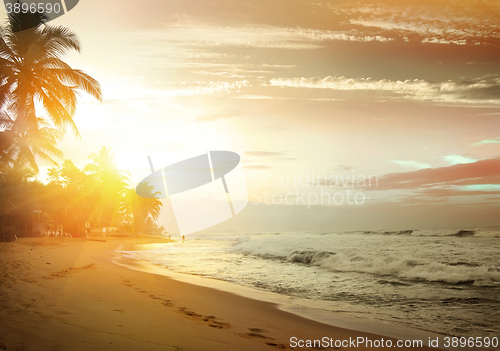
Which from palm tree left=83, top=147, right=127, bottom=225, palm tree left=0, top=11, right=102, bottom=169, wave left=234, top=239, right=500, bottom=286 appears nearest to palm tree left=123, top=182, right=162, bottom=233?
palm tree left=83, top=147, right=127, bottom=225

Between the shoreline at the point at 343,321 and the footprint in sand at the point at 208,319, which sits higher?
the footprint in sand at the point at 208,319

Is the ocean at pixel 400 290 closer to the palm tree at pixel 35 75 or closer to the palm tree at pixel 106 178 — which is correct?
the palm tree at pixel 35 75

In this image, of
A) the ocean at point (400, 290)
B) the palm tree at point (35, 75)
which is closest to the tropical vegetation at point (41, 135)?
the palm tree at point (35, 75)

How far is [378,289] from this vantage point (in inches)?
349

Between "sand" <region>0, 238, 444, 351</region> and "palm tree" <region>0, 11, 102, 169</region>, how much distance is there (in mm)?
12921

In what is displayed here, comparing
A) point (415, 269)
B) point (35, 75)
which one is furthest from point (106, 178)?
point (415, 269)

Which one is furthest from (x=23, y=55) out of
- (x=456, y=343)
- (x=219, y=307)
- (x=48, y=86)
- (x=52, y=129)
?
(x=456, y=343)

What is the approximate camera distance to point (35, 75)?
16828mm

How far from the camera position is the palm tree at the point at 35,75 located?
651 inches

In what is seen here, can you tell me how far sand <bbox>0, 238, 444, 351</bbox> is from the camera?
352cm

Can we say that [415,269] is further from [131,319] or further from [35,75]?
[35,75]

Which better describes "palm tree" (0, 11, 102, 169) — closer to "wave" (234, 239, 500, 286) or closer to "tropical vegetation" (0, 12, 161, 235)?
"tropical vegetation" (0, 12, 161, 235)

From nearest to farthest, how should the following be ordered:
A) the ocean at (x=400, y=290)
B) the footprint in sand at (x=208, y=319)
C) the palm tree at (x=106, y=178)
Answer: the footprint in sand at (x=208, y=319), the ocean at (x=400, y=290), the palm tree at (x=106, y=178)

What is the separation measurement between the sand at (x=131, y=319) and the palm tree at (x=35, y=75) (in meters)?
12.9
